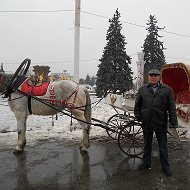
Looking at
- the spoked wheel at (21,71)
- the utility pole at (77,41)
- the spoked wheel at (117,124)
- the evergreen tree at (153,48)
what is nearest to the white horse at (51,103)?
the spoked wheel at (21,71)

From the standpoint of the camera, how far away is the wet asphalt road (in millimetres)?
4934

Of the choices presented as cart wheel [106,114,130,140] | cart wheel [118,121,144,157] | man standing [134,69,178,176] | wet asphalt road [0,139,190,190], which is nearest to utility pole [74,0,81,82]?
cart wheel [106,114,130,140]

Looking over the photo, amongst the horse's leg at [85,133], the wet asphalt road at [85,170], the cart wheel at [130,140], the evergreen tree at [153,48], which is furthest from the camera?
the evergreen tree at [153,48]

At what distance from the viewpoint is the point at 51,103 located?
7.06 metres

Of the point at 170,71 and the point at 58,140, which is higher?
the point at 170,71

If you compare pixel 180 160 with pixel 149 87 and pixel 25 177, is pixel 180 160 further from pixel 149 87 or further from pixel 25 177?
pixel 25 177

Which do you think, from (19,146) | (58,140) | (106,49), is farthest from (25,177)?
(106,49)

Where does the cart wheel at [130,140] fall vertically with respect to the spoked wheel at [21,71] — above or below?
below

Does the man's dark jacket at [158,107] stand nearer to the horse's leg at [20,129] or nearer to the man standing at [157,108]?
the man standing at [157,108]

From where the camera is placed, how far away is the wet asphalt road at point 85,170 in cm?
493

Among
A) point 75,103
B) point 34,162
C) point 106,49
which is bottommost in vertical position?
point 34,162

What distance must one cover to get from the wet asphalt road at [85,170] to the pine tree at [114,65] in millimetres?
21403

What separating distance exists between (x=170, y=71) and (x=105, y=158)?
10.4 feet

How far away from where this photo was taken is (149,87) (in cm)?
543
